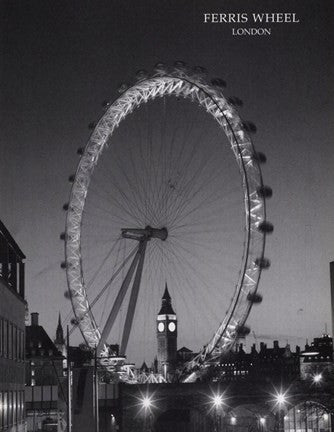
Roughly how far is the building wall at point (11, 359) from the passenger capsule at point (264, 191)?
43.3ft

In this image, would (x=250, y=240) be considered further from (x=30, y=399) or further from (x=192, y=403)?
(x=30, y=399)

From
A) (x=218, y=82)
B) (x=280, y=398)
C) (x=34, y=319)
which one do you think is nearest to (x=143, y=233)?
(x=218, y=82)

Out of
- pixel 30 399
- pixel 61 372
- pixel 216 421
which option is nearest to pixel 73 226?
pixel 216 421

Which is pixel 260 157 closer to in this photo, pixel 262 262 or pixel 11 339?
pixel 262 262

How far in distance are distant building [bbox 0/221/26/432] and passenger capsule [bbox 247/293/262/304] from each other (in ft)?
37.8

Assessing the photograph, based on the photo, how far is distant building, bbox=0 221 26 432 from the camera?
32.3m

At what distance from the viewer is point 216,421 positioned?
6166cm

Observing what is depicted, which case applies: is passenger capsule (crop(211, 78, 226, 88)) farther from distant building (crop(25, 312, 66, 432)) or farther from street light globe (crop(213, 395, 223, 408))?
street light globe (crop(213, 395, 223, 408))

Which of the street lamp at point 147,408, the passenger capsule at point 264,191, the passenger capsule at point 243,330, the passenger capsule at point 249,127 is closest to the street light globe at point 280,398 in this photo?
the street lamp at point 147,408

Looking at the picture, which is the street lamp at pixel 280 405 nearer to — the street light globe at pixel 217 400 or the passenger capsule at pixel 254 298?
the street light globe at pixel 217 400

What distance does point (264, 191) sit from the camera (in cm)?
4297

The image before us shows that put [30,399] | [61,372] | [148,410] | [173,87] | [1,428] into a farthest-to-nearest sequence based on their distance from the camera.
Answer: [61,372] < [30,399] < [148,410] < [173,87] < [1,428]

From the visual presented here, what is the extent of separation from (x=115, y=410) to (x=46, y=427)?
1267 cm

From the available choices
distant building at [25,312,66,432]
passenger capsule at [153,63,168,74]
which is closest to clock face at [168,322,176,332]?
distant building at [25,312,66,432]
